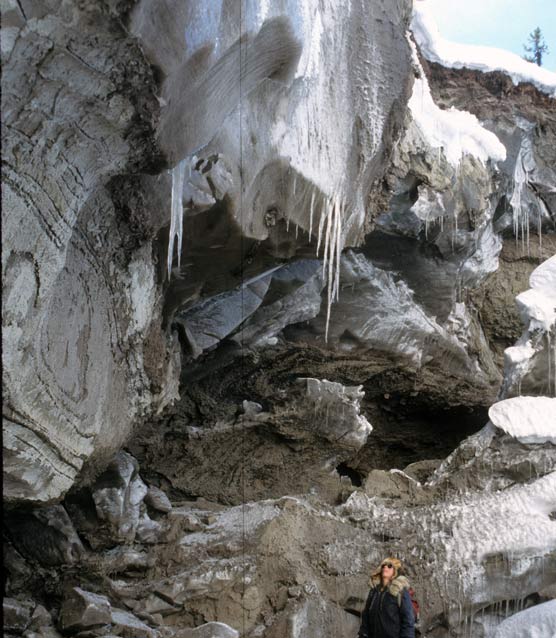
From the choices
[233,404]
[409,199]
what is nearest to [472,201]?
[409,199]

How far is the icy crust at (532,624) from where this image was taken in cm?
507

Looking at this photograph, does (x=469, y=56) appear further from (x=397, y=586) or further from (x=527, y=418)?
(x=397, y=586)

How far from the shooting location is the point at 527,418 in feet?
23.5

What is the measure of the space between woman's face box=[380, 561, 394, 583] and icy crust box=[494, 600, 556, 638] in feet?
3.15

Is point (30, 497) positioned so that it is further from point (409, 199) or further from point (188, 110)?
point (409, 199)

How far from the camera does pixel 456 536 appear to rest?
6.44 m

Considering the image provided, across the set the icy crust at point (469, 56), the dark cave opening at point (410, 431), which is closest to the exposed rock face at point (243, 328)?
the icy crust at point (469, 56)

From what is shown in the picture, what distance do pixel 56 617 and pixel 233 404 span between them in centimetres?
374

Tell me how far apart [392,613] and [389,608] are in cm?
3

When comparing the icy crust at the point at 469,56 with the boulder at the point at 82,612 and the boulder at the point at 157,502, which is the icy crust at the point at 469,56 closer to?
the boulder at the point at 157,502

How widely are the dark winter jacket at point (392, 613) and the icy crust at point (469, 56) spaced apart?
24.6ft

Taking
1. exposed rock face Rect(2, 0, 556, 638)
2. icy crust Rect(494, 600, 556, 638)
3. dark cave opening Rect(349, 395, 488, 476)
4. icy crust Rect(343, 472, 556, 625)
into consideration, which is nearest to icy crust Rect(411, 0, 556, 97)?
exposed rock face Rect(2, 0, 556, 638)

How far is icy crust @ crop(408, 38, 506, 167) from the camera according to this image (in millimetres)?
8586

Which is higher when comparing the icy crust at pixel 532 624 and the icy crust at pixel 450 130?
the icy crust at pixel 450 130
